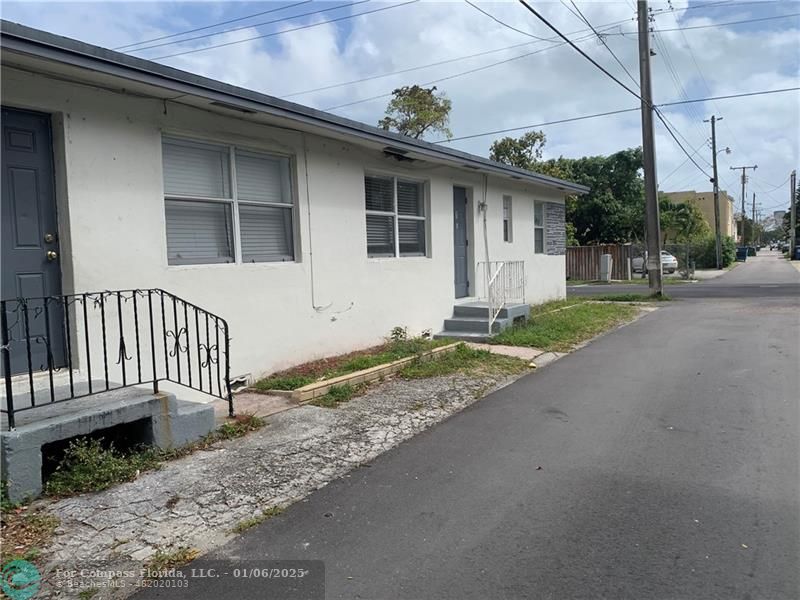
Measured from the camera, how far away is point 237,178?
7.02 m

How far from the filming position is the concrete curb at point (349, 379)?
6.42 metres

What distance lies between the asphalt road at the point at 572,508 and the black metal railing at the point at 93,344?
200 cm

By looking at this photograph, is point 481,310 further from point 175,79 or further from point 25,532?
point 25,532

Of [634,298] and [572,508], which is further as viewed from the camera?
[634,298]

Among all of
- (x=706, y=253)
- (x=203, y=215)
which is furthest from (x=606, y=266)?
(x=203, y=215)

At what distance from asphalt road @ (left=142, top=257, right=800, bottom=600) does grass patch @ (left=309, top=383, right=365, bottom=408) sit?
1279 mm

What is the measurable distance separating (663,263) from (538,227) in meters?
21.0

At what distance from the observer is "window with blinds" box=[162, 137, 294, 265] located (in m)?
6.38

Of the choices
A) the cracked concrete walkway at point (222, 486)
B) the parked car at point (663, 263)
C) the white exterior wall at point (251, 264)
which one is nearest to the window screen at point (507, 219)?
the white exterior wall at point (251, 264)

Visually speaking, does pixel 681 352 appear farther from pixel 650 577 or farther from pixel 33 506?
pixel 33 506

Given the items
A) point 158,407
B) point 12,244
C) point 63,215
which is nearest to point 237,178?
point 63,215

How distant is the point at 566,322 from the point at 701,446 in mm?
7318

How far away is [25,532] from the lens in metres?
3.44

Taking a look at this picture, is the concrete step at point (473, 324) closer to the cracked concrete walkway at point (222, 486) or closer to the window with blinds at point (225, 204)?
the window with blinds at point (225, 204)
